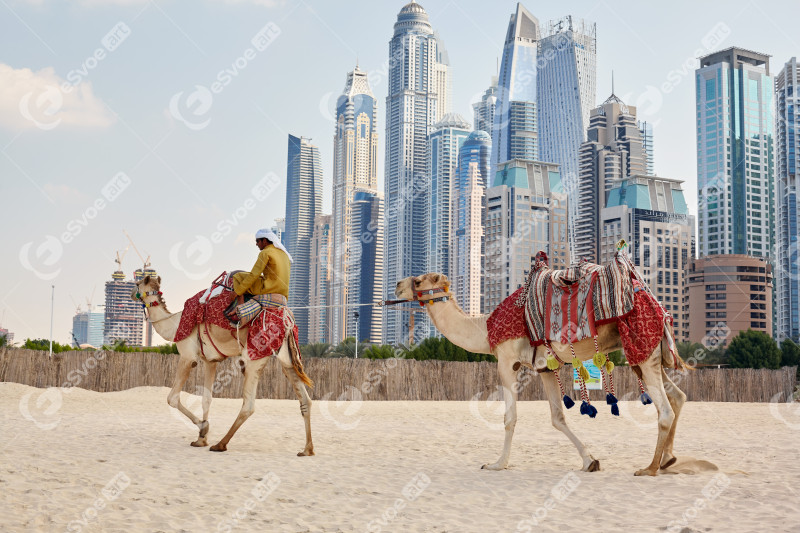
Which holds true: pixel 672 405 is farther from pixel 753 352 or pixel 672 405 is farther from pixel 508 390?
pixel 753 352

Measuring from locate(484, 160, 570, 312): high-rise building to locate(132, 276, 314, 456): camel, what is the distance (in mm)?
105566

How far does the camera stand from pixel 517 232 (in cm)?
11906

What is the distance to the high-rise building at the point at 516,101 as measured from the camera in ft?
625

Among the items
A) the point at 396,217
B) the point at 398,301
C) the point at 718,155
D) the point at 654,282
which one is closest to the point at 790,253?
the point at 654,282

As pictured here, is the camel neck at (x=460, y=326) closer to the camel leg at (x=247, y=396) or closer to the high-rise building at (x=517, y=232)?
the camel leg at (x=247, y=396)

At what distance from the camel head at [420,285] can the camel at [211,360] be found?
1.40m

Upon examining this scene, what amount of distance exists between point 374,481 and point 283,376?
1376 cm

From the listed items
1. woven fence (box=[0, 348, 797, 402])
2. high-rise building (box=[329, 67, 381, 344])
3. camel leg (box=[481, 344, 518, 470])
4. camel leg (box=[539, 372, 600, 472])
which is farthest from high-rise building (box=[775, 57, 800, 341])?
camel leg (box=[481, 344, 518, 470])

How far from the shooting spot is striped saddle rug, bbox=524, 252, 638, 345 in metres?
7.26

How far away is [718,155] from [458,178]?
6135 cm

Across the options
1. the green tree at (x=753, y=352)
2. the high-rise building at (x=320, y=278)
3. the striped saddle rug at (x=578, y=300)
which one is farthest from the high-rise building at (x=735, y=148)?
the striped saddle rug at (x=578, y=300)

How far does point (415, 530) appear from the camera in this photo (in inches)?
200

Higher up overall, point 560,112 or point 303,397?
point 560,112

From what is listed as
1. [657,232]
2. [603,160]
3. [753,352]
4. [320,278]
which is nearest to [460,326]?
[753,352]
